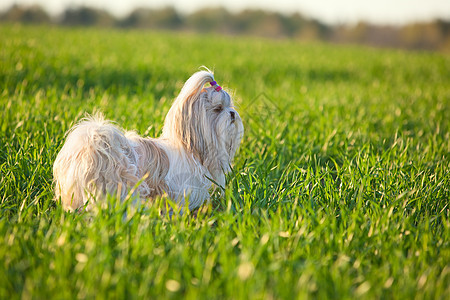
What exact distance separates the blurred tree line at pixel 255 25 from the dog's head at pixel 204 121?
45240 millimetres

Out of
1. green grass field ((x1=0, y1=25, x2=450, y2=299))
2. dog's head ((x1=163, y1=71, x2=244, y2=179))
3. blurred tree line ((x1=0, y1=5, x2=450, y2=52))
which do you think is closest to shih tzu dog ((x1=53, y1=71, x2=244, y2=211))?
dog's head ((x1=163, y1=71, x2=244, y2=179))

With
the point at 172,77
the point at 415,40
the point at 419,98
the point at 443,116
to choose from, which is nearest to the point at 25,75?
the point at 172,77

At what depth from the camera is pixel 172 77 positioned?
9.05 meters

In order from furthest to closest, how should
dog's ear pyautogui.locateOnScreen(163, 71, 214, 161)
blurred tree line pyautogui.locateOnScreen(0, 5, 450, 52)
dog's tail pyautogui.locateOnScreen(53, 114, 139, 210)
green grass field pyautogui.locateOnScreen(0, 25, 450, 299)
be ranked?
blurred tree line pyautogui.locateOnScreen(0, 5, 450, 52) → dog's ear pyautogui.locateOnScreen(163, 71, 214, 161) → dog's tail pyautogui.locateOnScreen(53, 114, 139, 210) → green grass field pyautogui.locateOnScreen(0, 25, 450, 299)

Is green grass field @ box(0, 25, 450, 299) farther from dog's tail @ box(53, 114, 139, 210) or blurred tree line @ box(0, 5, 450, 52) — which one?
blurred tree line @ box(0, 5, 450, 52)

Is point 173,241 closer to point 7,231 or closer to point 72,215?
point 72,215

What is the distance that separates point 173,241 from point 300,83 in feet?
27.3

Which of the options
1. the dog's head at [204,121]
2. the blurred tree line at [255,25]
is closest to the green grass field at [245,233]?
the dog's head at [204,121]

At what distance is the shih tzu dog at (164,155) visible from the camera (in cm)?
242

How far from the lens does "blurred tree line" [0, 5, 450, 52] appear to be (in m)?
45.2

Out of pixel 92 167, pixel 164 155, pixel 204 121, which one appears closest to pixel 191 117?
pixel 204 121

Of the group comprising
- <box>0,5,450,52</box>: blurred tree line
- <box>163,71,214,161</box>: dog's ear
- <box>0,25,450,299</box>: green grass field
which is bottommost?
<box>0,25,450,299</box>: green grass field

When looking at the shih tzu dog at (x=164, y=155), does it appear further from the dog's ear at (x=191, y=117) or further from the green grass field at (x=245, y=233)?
the green grass field at (x=245, y=233)

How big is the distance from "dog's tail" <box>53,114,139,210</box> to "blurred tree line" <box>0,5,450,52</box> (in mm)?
45351
